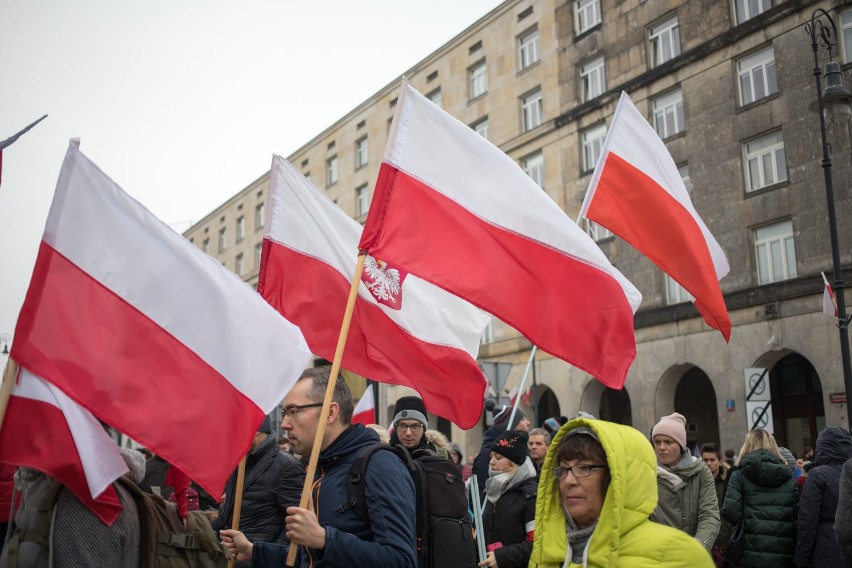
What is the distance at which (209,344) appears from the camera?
13.4 ft

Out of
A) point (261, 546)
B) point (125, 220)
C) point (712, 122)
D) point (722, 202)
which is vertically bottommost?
point (261, 546)

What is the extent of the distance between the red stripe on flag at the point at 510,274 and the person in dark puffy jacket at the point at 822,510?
2.58m

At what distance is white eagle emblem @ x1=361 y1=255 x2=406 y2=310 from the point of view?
5906 millimetres

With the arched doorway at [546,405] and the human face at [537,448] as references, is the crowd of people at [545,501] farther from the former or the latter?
the arched doorway at [546,405]

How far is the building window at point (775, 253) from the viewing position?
19953mm

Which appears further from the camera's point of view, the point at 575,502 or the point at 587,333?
the point at 587,333

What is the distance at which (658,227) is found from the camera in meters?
6.98

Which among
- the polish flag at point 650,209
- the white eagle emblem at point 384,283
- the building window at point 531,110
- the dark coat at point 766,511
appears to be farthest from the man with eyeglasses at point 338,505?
the building window at point 531,110

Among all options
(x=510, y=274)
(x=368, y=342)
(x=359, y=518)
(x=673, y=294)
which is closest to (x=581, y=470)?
(x=359, y=518)

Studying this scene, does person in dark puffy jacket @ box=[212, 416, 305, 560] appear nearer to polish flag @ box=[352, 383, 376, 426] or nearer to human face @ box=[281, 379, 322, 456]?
human face @ box=[281, 379, 322, 456]

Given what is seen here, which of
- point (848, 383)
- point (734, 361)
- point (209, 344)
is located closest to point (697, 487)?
point (209, 344)

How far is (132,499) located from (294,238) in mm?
2727

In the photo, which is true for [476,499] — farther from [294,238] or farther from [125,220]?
[125,220]

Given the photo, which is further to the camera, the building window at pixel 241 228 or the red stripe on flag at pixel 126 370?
the building window at pixel 241 228
